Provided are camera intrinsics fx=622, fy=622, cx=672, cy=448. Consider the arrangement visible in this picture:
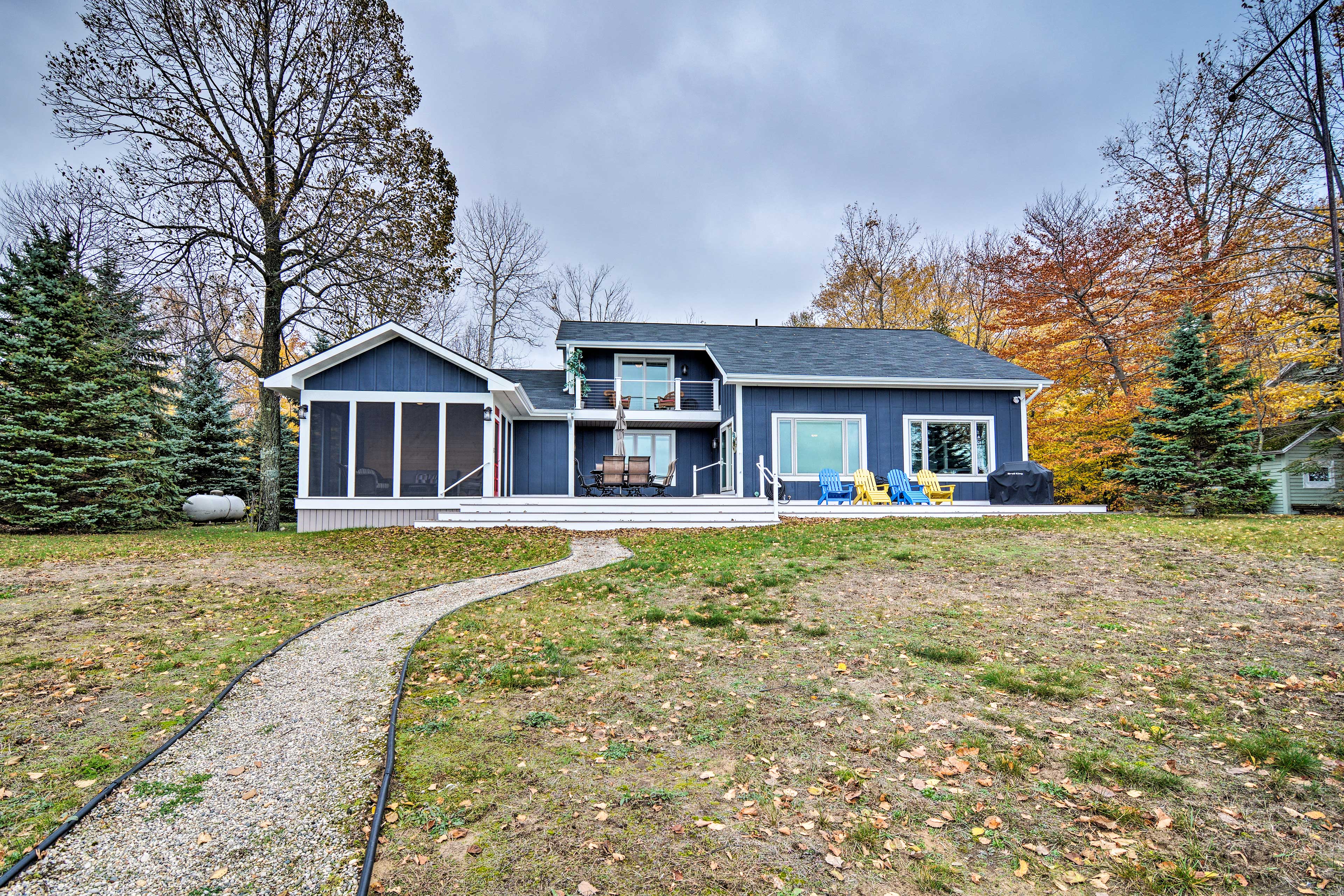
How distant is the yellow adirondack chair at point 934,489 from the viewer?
587 inches

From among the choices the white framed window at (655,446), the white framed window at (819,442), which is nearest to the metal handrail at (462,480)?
the white framed window at (655,446)

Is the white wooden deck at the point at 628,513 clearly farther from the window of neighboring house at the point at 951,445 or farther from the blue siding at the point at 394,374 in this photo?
the blue siding at the point at 394,374

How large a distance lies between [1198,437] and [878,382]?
274 inches

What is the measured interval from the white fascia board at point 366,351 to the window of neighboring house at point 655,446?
5.81 meters

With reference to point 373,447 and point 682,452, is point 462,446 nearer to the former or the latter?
point 373,447

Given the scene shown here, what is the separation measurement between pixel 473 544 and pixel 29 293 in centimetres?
1226

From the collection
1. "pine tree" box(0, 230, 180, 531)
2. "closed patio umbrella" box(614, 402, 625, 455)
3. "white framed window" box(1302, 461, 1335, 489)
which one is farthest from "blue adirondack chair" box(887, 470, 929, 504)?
"pine tree" box(0, 230, 180, 531)

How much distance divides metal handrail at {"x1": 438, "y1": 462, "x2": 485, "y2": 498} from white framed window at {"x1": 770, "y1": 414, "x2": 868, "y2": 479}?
700 centimetres

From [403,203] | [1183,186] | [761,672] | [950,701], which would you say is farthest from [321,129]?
[1183,186]

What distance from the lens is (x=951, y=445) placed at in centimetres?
1592

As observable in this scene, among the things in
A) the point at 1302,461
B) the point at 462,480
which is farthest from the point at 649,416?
the point at 1302,461

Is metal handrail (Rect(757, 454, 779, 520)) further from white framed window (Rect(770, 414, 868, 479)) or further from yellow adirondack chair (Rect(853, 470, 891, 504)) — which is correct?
yellow adirondack chair (Rect(853, 470, 891, 504))

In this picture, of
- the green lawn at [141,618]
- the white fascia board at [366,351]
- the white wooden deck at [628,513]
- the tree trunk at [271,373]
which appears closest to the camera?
the green lawn at [141,618]

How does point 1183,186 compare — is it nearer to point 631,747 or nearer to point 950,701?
point 950,701
